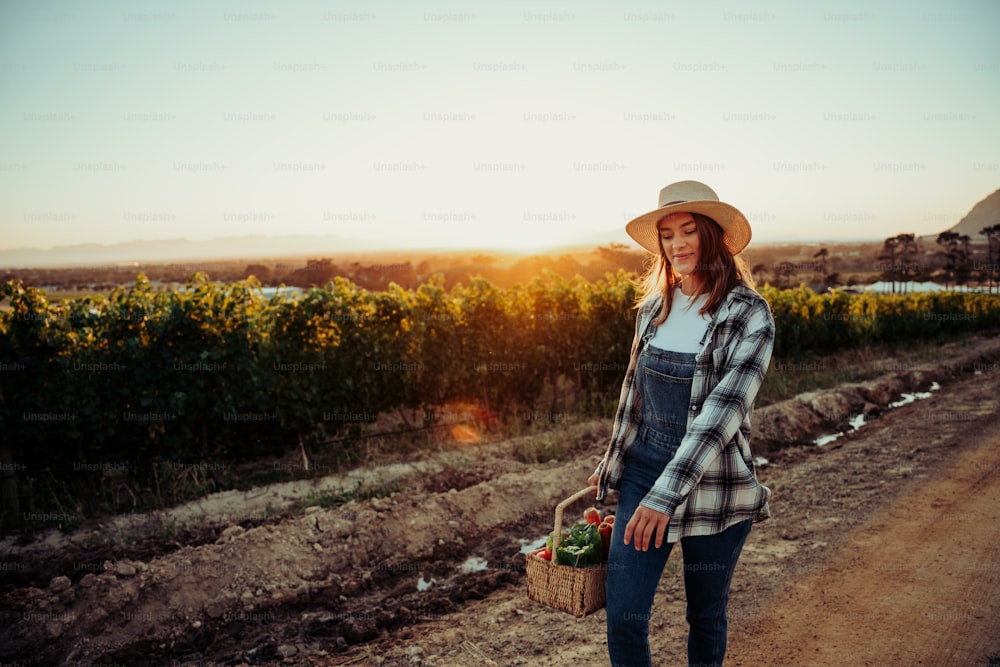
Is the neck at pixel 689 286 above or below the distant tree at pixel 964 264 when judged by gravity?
below

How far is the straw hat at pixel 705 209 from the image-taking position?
259 cm

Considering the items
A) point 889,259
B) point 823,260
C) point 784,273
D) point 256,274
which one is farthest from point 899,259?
point 256,274

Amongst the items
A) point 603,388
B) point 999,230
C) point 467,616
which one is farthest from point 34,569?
point 999,230

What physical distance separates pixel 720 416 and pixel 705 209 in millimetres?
856

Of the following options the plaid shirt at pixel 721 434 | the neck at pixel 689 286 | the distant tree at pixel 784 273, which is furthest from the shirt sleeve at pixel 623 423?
the distant tree at pixel 784 273

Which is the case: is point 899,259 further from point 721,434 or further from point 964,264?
point 721,434

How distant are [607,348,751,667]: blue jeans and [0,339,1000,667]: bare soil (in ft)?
5.37

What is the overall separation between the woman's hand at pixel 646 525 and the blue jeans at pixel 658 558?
102mm

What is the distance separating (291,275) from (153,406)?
A: 3380mm

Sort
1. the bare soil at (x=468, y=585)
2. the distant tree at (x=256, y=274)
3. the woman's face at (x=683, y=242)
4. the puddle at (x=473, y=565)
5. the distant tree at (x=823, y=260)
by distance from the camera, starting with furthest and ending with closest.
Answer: the distant tree at (x=823, y=260)
the distant tree at (x=256, y=274)
the puddle at (x=473, y=565)
the bare soil at (x=468, y=585)
the woman's face at (x=683, y=242)

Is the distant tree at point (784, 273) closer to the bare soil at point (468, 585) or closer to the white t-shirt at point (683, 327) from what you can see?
the bare soil at point (468, 585)

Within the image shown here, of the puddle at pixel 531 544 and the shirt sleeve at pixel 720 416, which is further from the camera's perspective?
the puddle at pixel 531 544

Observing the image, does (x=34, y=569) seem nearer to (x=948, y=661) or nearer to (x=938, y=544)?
(x=948, y=661)

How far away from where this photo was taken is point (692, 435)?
2.33m
